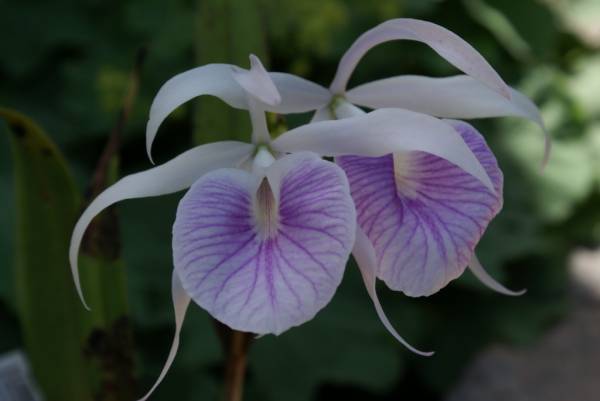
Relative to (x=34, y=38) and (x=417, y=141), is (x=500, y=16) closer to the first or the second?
(x=34, y=38)

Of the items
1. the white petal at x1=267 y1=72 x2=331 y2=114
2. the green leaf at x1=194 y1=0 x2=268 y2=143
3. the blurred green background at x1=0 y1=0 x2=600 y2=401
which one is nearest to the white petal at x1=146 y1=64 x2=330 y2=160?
the white petal at x1=267 y1=72 x2=331 y2=114

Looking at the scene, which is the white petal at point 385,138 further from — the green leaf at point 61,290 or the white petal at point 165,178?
the green leaf at point 61,290

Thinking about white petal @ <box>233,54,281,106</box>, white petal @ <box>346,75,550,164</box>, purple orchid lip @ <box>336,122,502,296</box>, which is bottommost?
purple orchid lip @ <box>336,122,502,296</box>

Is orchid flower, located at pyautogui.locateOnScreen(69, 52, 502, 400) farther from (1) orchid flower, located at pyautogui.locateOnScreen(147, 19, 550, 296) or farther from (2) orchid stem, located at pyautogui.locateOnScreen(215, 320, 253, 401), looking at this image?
(2) orchid stem, located at pyautogui.locateOnScreen(215, 320, 253, 401)

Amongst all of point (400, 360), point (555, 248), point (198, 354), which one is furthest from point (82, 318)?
point (555, 248)

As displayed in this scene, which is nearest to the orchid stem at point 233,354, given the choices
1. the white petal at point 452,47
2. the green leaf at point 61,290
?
the green leaf at point 61,290

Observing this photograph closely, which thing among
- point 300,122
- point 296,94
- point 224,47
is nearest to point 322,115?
point 296,94

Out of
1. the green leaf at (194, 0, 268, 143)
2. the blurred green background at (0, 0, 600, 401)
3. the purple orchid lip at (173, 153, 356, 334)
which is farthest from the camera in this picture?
the blurred green background at (0, 0, 600, 401)
